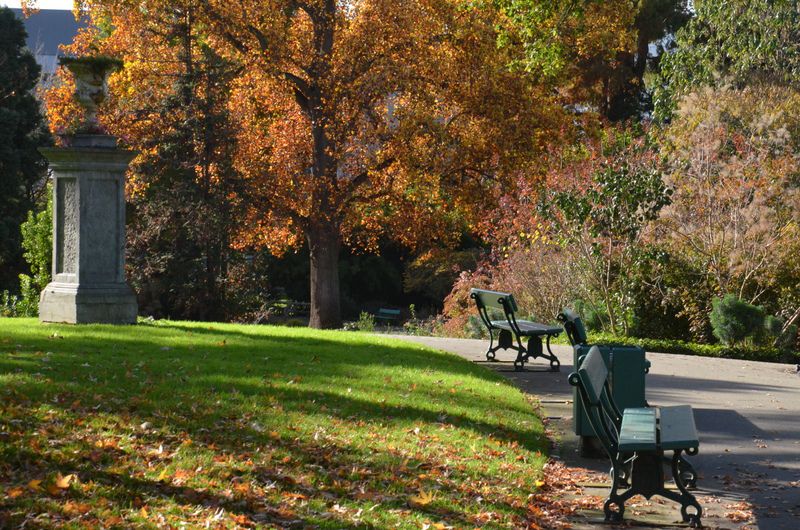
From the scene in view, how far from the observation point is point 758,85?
2470 centimetres

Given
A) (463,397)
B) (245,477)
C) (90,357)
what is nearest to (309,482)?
(245,477)

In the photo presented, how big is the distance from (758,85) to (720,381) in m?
14.4

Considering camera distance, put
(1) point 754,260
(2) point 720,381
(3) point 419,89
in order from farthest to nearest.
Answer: (3) point 419,89 < (1) point 754,260 < (2) point 720,381

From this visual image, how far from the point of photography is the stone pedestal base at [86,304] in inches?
495

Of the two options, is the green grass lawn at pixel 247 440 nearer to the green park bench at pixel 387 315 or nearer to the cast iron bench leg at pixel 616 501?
the cast iron bench leg at pixel 616 501

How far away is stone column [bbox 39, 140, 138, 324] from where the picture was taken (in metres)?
12.6

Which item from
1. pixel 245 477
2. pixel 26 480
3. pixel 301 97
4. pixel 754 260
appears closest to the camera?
pixel 26 480

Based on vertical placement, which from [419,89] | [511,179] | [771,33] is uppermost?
[771,33]

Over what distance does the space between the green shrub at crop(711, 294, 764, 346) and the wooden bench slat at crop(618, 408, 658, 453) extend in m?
9.61

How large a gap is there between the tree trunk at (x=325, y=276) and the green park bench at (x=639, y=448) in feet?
48.7

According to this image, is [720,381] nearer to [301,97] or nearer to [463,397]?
[463,397]

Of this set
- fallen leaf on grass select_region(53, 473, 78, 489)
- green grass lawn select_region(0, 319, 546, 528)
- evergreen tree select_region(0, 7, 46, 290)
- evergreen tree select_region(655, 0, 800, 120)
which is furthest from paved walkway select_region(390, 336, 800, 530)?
evergreen tree select_region(0, 7, 46, 290)

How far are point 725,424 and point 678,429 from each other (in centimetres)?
331

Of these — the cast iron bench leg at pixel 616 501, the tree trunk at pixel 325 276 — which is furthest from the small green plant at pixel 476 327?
the cast iron bench leg at pixel 616 501
